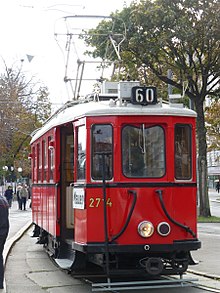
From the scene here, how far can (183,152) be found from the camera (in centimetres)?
1058

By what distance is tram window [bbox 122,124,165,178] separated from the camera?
1022 cm

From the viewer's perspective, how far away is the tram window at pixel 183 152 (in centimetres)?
1048

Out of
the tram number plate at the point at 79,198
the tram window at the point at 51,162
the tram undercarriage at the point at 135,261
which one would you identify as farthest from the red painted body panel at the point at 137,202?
the tram window at the point at 51,162

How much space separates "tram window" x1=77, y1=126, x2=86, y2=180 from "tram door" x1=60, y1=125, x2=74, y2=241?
1.34 meters

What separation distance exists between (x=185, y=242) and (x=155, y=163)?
4.44 feet

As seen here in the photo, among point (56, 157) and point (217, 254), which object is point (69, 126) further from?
point (217, 254)

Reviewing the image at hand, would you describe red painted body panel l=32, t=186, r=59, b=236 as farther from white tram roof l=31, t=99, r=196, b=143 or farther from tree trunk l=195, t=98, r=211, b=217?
tree trunk l=195, t=98, r=211, b=217

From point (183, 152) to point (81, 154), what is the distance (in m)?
1.69

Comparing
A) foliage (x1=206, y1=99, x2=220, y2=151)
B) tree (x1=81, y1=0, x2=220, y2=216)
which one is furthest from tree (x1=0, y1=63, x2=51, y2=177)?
tree (x1=81, y1=0, x2=220, y2=216)

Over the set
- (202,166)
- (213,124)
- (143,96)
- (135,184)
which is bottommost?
(135,184)

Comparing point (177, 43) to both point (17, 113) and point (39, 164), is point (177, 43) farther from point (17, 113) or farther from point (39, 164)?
point (17, 113)

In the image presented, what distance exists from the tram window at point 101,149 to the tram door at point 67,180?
182cm

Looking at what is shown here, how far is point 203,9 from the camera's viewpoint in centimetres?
2611

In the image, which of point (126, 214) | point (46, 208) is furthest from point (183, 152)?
point (46, 208)
